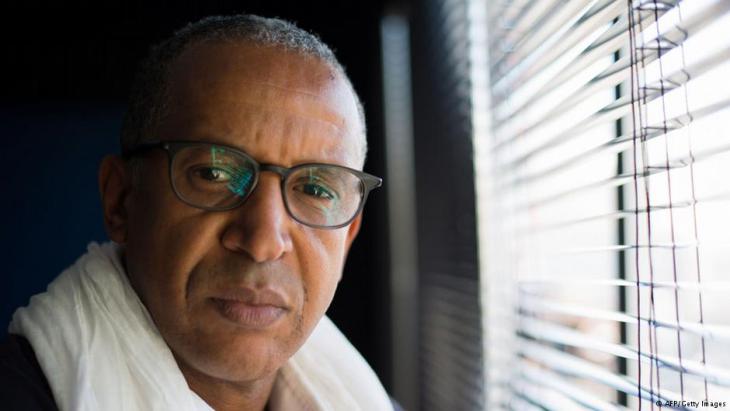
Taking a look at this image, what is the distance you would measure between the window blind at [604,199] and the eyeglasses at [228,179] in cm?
55

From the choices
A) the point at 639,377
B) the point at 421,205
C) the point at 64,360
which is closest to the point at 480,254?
the point at 421,205

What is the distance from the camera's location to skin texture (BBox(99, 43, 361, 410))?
118 cm

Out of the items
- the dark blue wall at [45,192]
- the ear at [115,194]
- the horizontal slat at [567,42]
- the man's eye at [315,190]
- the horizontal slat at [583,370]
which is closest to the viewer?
the horizontal slat at [583,370]

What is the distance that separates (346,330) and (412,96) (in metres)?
1.16

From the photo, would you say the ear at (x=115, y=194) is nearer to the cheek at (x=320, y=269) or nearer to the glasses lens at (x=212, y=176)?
the glasses lens at (x=212, y=176)

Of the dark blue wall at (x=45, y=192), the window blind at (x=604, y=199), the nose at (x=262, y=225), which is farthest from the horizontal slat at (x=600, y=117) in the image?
the dark blue wall at (x=45, y=192)

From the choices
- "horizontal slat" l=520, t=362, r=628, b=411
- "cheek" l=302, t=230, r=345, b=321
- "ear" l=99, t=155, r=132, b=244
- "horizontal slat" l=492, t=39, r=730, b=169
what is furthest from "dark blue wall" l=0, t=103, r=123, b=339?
"horizontal slat" l=520, t=362, r=628, b=411

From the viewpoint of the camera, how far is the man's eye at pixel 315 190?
1248 mm

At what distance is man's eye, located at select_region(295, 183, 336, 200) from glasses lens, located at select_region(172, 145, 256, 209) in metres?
0.11

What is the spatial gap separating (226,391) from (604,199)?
0.97 meters

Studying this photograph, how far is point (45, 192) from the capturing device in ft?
8.60

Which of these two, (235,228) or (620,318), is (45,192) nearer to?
(235,228)

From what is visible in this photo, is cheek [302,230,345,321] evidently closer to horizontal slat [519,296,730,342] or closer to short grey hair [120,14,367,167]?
short grey hair [120,14,367,167]

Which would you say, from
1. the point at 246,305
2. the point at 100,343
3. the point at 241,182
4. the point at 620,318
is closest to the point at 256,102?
the point at 241,182
